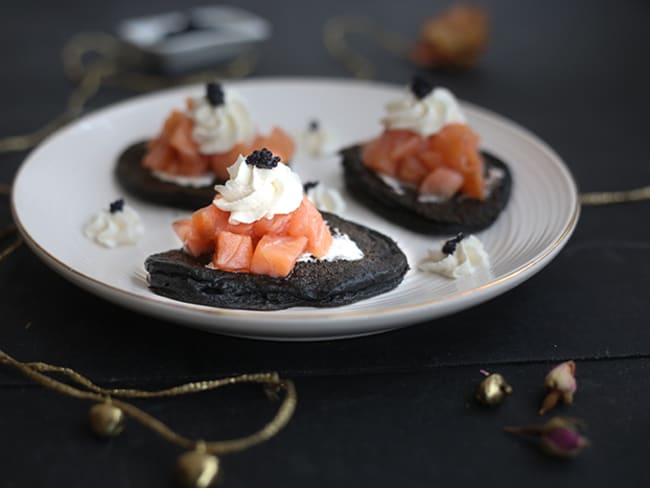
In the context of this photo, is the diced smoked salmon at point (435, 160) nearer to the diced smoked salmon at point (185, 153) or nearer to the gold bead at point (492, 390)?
the diced smoked salmon at point (185, 153)

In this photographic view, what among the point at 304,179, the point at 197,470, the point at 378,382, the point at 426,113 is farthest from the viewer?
the point at 304,179

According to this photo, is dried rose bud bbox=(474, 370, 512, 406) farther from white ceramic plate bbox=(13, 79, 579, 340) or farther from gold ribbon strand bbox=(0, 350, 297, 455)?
gold ribbon strand bbox=(0, 350, 297, 455)

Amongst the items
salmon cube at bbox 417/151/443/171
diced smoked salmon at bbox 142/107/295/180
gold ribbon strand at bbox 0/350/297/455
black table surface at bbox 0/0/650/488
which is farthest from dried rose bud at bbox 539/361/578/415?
diced smoked salmon at bbox 142/107/295/180

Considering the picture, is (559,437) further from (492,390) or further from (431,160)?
(431,160)

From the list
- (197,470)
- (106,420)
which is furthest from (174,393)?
(197,470)

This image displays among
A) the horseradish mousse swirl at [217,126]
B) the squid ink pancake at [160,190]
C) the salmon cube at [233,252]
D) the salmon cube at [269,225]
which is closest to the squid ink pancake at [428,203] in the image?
the horseradish mousse swirl at [217,126]

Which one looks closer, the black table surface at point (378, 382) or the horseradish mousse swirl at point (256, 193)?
the black table surface at point (378, 382)

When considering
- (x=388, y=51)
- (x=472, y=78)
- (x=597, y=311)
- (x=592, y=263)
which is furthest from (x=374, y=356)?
(x=388, y=51)
